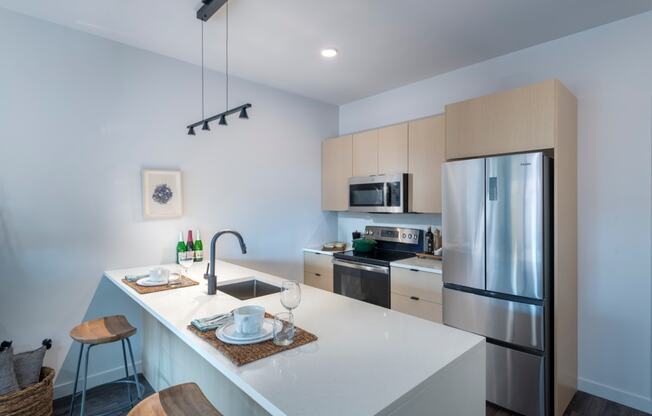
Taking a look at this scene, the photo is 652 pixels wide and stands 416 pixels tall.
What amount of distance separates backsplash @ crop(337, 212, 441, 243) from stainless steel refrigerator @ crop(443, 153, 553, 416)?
93 centimetres

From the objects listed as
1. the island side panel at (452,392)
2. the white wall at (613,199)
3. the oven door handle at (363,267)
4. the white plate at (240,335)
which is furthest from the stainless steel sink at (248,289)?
the white wall at (613,199)

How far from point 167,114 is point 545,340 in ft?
10.3

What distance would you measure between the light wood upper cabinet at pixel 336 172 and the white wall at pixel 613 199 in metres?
1.91

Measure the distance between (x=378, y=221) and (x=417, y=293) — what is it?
1184 millimetres

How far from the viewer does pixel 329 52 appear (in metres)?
2.76

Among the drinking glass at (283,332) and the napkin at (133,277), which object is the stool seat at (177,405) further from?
the napkin at (133,277)

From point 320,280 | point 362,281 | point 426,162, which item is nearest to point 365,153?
point 426,162

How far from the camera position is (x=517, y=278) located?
218cm

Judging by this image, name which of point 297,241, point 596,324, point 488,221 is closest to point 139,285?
point 297,241

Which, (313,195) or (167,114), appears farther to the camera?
(313,195)

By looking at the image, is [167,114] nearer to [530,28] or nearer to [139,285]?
[139,285]

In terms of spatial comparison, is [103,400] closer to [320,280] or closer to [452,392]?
[320,280]

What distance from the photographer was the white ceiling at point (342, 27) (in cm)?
212

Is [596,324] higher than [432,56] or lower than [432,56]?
lower
